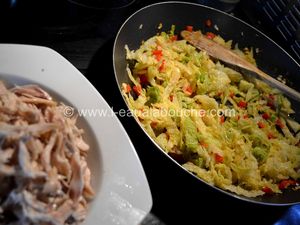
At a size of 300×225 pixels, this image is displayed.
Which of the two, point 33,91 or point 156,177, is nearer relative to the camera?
point 33,91

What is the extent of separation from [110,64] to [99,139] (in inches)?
23.0

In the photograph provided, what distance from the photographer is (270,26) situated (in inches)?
87.0

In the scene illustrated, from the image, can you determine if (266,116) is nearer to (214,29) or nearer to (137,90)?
(214,29)

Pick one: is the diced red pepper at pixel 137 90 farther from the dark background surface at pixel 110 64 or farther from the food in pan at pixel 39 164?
the food in pan at pixel 39 164

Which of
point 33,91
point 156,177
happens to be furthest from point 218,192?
point 33,91

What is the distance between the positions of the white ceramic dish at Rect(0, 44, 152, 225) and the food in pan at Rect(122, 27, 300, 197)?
0.25 meters

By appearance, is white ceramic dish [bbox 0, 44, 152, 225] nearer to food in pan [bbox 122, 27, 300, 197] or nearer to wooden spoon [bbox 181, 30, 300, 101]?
food in pan [bbox 122, 27, 300, 197]

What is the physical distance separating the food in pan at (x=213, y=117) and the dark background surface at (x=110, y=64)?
0.26 feet

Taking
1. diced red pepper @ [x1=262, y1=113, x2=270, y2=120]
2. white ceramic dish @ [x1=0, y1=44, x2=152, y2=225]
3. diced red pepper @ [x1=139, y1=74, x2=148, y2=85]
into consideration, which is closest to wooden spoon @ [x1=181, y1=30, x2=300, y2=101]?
diced red pepper @ [x1=262, y1=113, x2=270, y2=120]

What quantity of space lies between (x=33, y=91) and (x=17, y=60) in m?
0.13

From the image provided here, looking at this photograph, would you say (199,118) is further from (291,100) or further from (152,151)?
(291,100)

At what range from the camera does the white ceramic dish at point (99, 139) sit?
1.08 m

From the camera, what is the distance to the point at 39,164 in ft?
3.42

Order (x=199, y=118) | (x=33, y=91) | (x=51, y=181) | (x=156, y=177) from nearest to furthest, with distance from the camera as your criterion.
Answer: (x=51, y=181)
(x=33, y=91)
(x=156, y=177)
(x=199, y=118)
